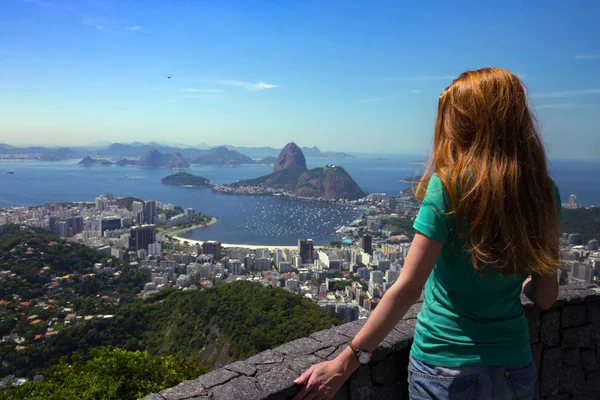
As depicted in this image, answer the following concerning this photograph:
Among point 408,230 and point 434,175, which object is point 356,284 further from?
point 434,175

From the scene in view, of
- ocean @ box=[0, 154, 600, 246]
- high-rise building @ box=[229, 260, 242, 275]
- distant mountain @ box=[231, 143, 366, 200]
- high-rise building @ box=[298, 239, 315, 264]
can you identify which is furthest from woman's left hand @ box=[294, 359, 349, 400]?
distant mountain @ box=[231, 143, 366, 200]

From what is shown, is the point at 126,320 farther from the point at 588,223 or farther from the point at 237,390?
the point at 588,223

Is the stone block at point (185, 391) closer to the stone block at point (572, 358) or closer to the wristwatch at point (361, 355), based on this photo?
the wristwatch at point (361, 355)

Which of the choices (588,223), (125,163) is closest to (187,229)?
(588,223)

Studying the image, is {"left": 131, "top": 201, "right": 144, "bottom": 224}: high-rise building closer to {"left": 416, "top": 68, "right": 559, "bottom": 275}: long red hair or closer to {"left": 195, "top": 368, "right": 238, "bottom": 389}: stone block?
{"left": 195, "top": 368, "right": 238, "bottom": 389}: stone block

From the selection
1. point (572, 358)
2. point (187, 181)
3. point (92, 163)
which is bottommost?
point (187, 181)

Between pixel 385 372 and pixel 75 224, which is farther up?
pixel 385 372

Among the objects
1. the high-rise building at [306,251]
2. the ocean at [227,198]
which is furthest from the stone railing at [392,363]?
the high-rise building at [306,251]

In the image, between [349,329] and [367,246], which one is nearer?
[349,329]
